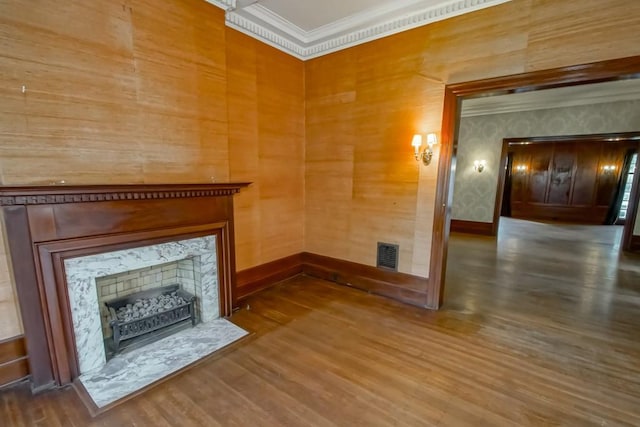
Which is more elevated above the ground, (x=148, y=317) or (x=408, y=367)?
(x=148, y=317)

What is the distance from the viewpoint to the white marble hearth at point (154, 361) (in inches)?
78.2

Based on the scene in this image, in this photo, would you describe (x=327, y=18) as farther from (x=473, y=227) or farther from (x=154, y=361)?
(x=473, y=227)

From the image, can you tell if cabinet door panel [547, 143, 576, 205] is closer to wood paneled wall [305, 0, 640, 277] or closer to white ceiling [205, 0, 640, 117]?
wood paneled wall [305, 0, 640, 277]

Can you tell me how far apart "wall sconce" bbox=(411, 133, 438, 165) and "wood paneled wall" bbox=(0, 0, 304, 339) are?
1879mm

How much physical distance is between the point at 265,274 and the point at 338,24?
11.1ft

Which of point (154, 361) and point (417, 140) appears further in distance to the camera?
point (417, 140)

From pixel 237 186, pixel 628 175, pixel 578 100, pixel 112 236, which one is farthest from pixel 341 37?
pixel 628 175

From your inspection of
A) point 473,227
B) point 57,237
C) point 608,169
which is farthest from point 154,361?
point 608,169

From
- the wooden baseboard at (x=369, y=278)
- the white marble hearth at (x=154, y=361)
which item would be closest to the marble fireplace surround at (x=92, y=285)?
the white marble hearth at (x=154, y=361)

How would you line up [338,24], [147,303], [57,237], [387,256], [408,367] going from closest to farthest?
[57,237] → [408,367] → [147,303] → [338,24] → [387,256]

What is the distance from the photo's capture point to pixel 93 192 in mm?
2006

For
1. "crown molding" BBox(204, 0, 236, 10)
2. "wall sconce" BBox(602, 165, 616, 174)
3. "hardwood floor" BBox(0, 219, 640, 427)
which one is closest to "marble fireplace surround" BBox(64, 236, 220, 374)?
"hardwood floor" BBox(0, 219, 640, 427)

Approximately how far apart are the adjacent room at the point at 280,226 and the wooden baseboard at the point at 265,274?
1.3 inches

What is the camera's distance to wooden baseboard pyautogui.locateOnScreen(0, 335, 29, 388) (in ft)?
6.44
